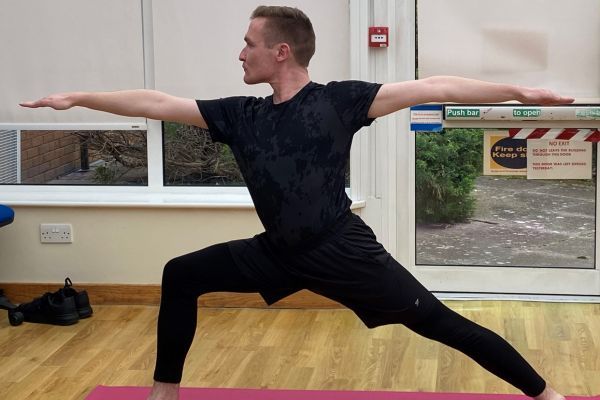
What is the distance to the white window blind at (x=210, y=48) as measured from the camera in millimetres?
5035

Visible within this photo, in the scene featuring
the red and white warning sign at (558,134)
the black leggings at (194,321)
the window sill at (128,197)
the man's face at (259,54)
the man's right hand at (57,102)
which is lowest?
the black leggings at (194,321)

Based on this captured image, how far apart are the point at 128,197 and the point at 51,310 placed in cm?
71

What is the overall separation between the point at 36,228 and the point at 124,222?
0.46 m

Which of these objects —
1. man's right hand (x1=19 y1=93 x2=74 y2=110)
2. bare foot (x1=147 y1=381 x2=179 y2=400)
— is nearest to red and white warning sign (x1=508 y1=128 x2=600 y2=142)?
bare foot (x1=147 y1=381 x2=179 y2=400)

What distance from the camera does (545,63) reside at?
5012mm

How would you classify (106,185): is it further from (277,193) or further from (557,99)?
(557,99)

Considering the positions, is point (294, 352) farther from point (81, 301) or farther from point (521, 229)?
point (521, 229)

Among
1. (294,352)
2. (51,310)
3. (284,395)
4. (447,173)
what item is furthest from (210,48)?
(284,395)

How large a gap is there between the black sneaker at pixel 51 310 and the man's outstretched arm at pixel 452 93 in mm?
2305

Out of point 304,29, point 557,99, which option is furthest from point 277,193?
point 557,99

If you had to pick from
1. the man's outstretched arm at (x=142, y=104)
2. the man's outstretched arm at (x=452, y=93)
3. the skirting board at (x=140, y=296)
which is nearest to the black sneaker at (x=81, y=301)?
the skirting board at (x=140, y=296)

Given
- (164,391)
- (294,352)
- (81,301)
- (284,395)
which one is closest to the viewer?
(164,391)

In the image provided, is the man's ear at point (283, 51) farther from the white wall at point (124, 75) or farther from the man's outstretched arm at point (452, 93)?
the white wall at point (124, 75)

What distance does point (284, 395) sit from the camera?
12.4ft
